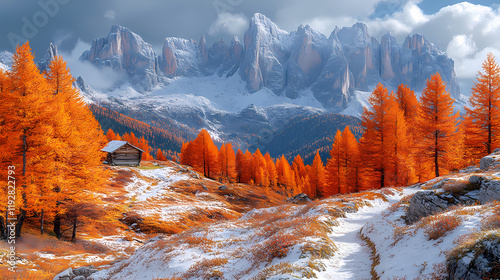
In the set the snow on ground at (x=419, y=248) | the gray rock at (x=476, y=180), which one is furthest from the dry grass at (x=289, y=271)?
the gray rock at (x=476, y=180)

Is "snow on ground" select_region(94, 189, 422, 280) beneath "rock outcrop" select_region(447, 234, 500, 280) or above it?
beneath

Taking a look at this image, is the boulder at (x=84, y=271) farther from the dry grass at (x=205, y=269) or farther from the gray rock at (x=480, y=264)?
the gray rock at (x=480, y=264)

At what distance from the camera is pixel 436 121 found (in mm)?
26469

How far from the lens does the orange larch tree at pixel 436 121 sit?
1032 inches

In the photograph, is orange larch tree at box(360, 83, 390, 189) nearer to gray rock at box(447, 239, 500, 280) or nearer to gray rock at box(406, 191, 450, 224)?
gray rock at box(406, 191, 450, 224)

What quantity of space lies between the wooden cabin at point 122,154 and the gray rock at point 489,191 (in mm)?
57217

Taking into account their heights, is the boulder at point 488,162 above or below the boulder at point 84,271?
above

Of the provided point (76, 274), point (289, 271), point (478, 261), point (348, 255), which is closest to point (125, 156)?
point (76, 274)

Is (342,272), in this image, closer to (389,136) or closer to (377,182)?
(389,136)

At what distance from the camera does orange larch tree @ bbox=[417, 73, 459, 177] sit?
26.2 m

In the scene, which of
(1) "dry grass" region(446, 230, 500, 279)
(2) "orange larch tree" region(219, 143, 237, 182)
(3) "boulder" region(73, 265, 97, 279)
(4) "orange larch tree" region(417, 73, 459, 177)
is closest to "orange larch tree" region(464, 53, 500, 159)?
(4) "orange larch tree" region(417, 73, 459, 177)

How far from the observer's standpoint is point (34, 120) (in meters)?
16.9

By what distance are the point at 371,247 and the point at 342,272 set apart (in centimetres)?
320

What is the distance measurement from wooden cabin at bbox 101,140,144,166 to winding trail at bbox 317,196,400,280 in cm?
5090
